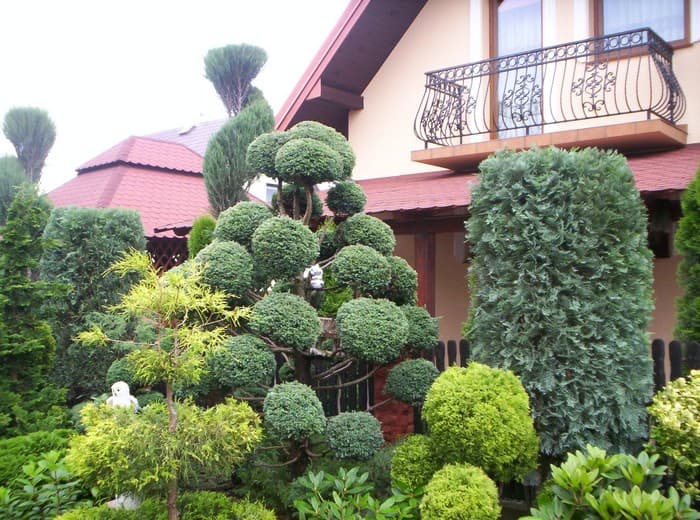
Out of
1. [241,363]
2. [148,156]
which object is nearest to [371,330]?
[241,363]

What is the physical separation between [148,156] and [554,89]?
38.1 ft

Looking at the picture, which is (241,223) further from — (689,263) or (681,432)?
(689,263)

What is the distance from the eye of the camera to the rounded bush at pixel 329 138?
6086 mm

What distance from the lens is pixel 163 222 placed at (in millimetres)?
15148

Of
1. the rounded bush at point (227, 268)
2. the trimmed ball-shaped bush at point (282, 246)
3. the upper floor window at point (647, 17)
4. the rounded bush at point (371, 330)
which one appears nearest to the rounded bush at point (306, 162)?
the trimmed ball-shaped bush at point (282, 246)

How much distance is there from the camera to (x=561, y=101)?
9.20 meters

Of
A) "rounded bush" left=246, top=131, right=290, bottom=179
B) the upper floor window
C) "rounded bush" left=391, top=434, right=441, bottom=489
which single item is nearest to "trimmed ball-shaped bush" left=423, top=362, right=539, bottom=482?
"rounded bush" left=391, top=434, right=441, bottom=489

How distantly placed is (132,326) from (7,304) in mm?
1518

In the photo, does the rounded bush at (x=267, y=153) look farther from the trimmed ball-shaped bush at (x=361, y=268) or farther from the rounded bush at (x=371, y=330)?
the rounded bush at (x=371, y=330)

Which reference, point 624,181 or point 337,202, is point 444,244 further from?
point 624,181

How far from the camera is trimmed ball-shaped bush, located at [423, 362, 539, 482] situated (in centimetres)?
445

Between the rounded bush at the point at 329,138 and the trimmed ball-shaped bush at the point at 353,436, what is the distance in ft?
7.10

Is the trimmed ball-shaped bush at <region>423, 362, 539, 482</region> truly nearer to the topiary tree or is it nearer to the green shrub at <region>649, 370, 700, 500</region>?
the green shrub at <region>649, 370, 700, 500</region>

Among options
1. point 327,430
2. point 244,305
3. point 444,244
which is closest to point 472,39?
point 444,244
